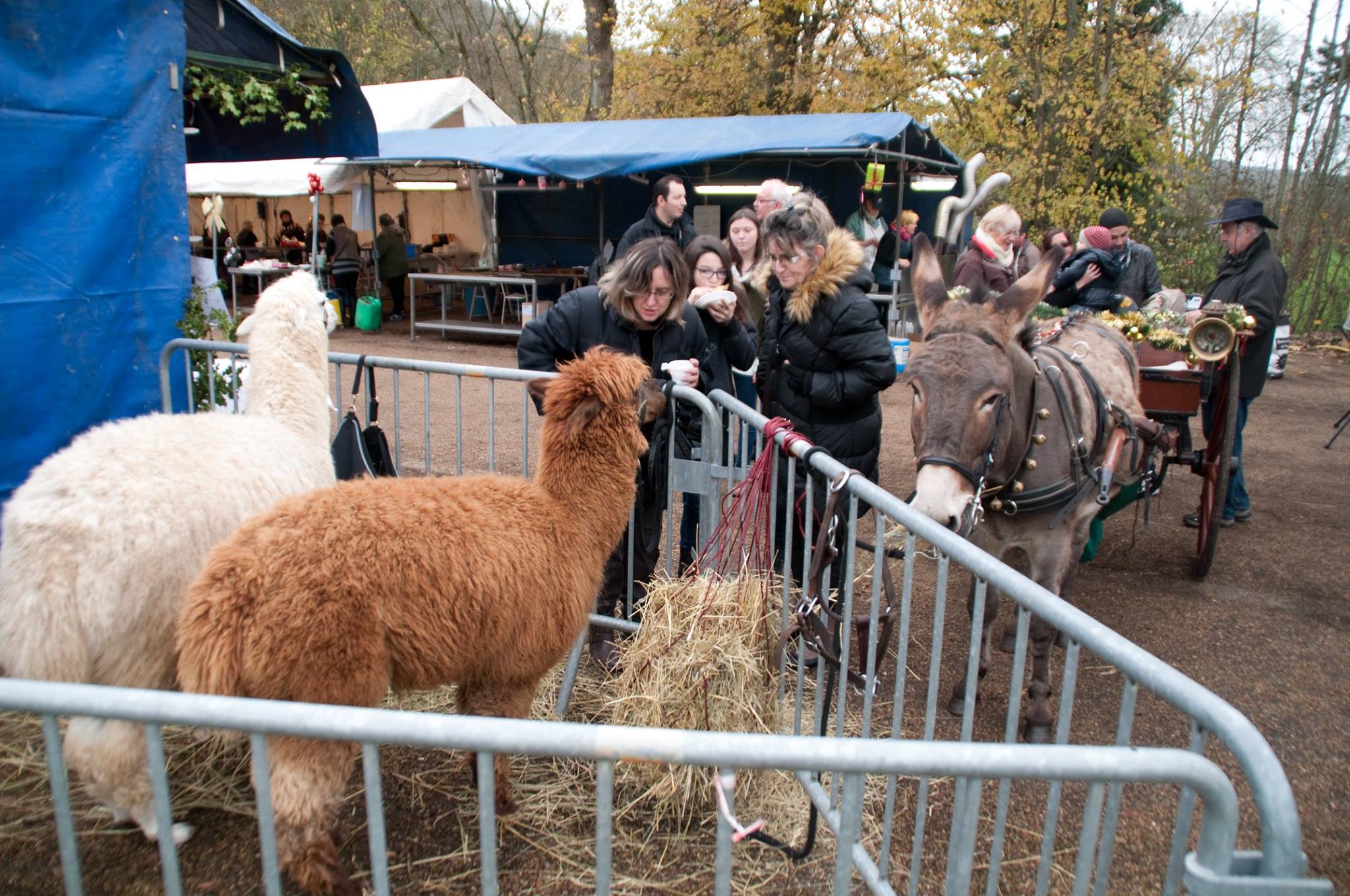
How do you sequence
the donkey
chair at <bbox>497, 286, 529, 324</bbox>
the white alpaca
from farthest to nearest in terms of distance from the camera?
chair at <bbox>497, 286, 529, 324</bbox>
the donkey
the white alpaca

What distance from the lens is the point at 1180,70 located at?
1791 centimetres

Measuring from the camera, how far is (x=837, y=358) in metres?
3.95

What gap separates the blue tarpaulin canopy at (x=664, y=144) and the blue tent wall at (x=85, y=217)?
25.5 feet

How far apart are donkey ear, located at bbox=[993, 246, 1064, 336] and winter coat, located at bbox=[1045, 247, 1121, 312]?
3.30 meters

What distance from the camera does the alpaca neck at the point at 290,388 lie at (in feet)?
11.6

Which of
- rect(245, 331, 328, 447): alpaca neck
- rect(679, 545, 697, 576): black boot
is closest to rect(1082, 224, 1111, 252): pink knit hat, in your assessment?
rect(679, 545, 697, 576): black boot

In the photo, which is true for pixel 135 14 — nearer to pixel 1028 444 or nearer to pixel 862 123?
pixel 1028 444

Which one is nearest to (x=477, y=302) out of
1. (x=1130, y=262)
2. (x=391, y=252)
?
(x=391, y=252)

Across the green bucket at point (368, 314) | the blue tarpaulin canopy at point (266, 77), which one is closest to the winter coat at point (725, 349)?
the blue tarpaulin canopy at point (266, 77)

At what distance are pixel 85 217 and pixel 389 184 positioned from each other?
16.8m

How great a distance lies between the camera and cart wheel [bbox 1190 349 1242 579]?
525 cm

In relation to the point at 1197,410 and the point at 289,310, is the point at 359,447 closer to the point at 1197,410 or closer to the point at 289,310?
the point at 289,310

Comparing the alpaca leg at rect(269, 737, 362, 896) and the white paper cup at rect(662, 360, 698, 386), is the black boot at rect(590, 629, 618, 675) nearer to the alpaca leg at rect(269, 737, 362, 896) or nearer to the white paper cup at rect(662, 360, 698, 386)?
the white paper cup at rect(662, 360, 698, 386)

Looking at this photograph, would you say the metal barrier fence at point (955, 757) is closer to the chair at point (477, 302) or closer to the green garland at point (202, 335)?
the green garland at point (202, 335)
